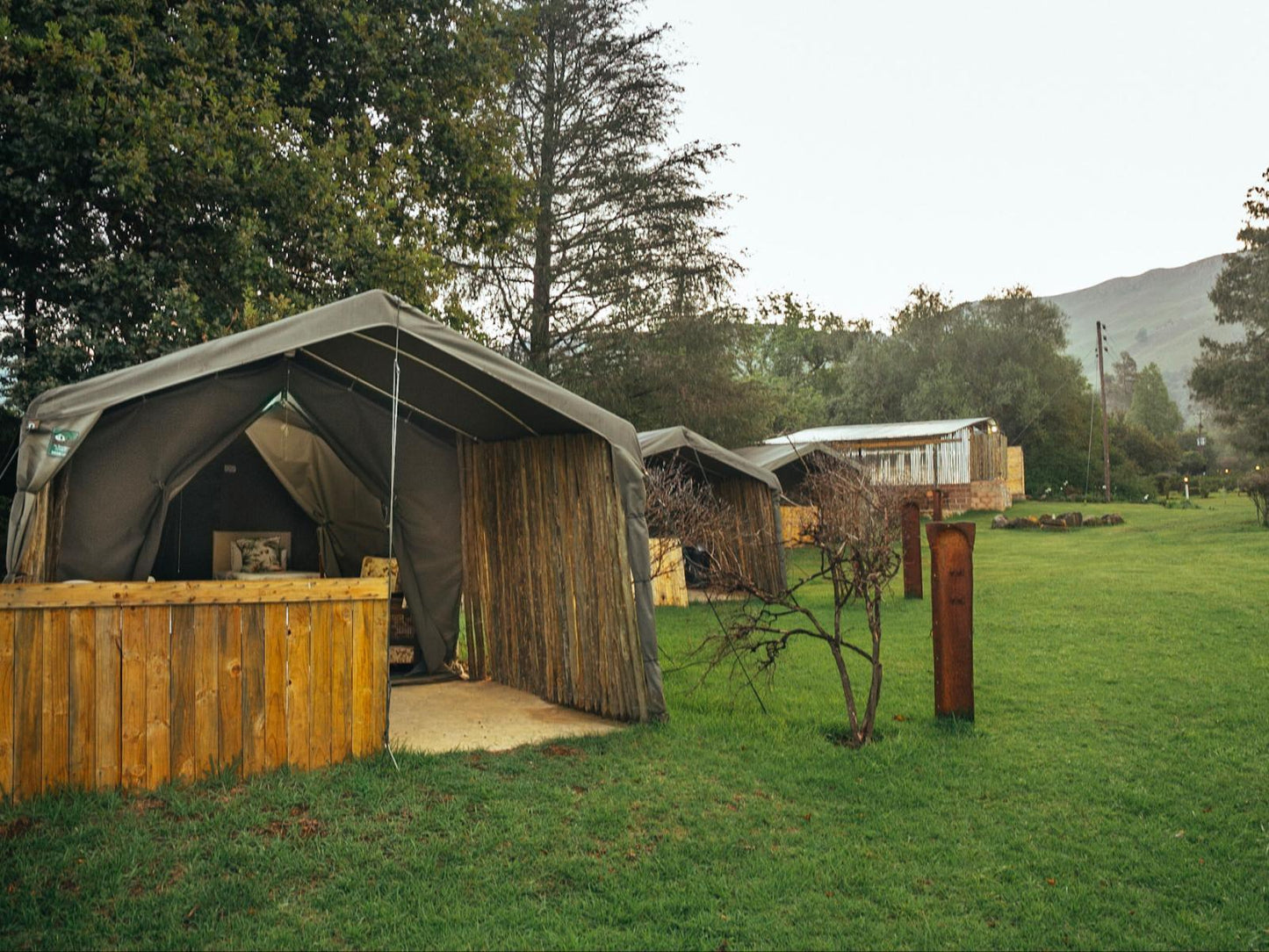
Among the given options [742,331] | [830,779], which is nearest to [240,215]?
[830,779]

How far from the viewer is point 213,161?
9.09m

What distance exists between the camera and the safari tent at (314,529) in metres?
3.88

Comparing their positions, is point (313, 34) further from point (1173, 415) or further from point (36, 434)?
point (1173, 415)

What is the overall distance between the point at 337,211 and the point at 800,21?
6812mm

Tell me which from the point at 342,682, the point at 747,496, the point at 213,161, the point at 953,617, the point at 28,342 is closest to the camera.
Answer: the point at 342,682

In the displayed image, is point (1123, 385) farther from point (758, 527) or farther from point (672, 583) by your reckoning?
point (672, 583)

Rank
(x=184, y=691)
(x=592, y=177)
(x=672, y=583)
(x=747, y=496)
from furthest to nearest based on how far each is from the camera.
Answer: (x=592, y=177) → (x=747, y=496) → (x=672, y=583) → (x=184, y=691)

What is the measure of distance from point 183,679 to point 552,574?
2417 mm

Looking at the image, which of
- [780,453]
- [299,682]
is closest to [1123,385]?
[780,453]

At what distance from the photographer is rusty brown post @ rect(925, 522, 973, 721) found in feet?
16.9

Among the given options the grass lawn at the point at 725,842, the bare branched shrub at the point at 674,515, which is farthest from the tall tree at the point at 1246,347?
the grass lawn at the point at 725,842

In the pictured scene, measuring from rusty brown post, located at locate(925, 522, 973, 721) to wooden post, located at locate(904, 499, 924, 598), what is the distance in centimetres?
510

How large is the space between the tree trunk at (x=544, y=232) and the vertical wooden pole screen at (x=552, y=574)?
10930 mm

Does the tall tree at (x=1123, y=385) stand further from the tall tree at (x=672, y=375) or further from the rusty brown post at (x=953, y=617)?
the rusty brown post at (x=953, y=617)
